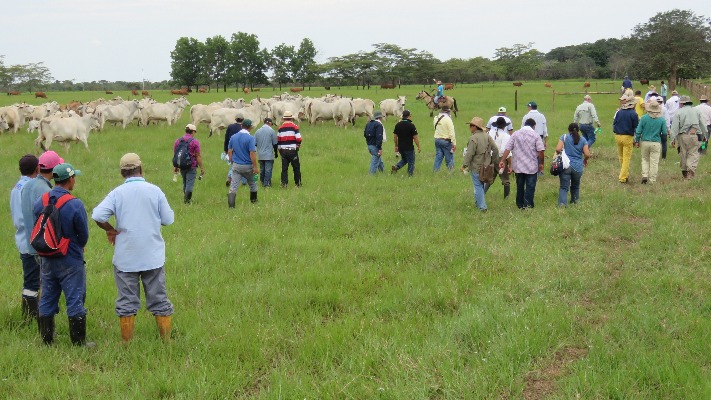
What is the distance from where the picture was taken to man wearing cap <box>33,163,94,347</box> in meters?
5.26

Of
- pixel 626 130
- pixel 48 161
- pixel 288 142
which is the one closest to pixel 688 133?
pixel 626 130

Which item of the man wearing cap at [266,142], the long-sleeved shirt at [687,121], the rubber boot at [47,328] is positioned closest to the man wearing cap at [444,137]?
the man wearing cap at [266,142]

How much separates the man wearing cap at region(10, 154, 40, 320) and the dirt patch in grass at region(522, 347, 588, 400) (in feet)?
16.1

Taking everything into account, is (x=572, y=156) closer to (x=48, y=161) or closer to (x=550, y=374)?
(x=550, y=374)

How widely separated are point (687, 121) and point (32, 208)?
12.7m

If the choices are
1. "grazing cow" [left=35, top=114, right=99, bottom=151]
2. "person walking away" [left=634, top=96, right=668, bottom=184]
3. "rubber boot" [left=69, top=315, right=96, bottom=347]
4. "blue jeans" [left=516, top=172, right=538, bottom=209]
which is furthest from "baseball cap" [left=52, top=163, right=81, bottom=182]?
"grazing cow" [left=35, top=114, right=99, bottom=151]

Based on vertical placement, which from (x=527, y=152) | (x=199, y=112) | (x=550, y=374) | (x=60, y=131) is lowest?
(x=550, y=374)

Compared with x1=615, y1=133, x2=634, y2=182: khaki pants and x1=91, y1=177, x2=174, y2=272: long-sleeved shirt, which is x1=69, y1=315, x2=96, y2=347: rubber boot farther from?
x1=615, y1=133, x2=634, y2=182: khaki pants

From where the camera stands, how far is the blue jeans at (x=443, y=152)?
46.9 ft

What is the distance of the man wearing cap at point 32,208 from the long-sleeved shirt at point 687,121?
487 inches

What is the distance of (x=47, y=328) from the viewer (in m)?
5.55

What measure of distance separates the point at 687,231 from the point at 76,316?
8.28m

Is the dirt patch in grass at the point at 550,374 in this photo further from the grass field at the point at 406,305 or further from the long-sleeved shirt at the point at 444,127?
the long-sleeved shirt at the point at 444,127

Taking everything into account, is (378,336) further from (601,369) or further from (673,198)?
(673,198)
